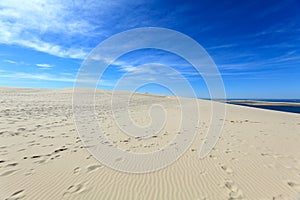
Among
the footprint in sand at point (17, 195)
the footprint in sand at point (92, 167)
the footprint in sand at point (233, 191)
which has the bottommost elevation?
the footprint in sand at point (17, 195)

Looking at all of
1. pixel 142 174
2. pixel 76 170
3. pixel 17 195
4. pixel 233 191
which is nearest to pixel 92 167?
pixel 76 170

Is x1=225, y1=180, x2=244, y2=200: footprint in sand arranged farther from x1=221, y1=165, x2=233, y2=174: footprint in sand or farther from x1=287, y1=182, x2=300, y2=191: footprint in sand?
x1=287, y1=182, x2=300, y2=191: footprint in sand

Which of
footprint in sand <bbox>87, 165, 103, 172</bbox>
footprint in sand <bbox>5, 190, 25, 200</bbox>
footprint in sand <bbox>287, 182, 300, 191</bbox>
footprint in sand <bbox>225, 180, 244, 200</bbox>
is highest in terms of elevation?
footprint in sand <bbox>287, 182, 300, 191</bbox>

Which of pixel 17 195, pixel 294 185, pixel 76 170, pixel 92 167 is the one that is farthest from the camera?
pixel 92 167

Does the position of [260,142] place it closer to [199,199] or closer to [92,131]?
[199,199]

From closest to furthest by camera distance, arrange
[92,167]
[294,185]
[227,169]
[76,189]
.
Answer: [76,189], [294,185], [92,167], [227,169]

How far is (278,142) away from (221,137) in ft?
8.98

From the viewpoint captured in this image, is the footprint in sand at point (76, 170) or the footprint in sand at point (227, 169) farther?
the footprint in sand at point (227, 169)

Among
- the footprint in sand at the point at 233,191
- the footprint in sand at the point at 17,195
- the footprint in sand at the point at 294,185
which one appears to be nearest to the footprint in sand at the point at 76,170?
the footprint in sand at the point at 17,195

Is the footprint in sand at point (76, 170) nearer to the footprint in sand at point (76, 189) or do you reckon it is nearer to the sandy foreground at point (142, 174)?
the sandy foreground at point (142, 174)

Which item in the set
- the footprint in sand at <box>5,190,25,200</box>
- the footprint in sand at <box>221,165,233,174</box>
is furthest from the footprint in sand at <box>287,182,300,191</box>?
the footprint in sand at <box>5,190,25,200</box>

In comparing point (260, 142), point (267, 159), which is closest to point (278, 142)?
point (260, 142)

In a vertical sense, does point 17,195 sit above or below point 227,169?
below

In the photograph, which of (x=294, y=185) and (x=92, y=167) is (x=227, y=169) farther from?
(x=92, y=167)
